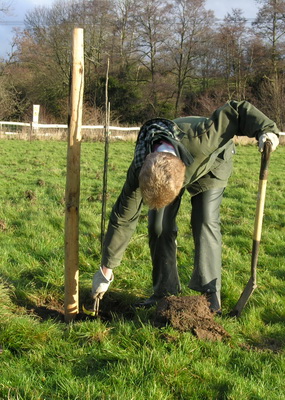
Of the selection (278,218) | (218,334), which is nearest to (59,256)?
(218,334)

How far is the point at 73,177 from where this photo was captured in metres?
3.37

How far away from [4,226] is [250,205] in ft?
14.0

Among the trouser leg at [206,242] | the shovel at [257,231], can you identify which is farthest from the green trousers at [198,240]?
the shovel at [257,231]

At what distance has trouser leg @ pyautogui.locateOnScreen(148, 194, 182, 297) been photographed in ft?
12.3

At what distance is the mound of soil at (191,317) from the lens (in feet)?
10.0

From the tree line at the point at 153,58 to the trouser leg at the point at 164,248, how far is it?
29.5 metres

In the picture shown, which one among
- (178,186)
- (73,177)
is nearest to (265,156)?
(178,186)

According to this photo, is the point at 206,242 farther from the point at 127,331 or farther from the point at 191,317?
the point at 127,331

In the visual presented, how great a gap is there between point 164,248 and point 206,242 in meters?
0.44

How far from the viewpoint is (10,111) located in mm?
31547

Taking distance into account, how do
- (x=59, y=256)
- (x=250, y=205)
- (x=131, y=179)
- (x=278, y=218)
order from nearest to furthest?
(x=131, y=179) < (x=59, y=256) < (x=278, y=218) < (x=250, y=205)

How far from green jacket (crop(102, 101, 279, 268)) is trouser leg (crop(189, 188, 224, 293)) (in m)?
0.26

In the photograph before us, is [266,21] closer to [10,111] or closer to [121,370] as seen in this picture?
[10,111]

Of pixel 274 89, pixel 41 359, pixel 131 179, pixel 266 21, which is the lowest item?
pixel 41 359
